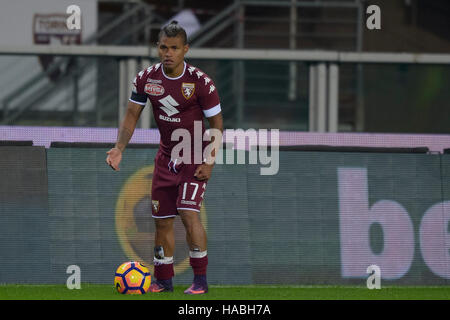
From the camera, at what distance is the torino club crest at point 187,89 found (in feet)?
25.3

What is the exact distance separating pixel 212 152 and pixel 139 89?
2.82 ft

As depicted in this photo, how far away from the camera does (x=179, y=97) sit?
25.3ft

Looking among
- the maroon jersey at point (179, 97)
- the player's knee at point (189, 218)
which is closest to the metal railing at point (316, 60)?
the maroon jersey at point (179, 97)

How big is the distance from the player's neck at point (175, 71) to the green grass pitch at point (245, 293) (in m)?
1.87

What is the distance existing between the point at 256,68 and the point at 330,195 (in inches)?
109

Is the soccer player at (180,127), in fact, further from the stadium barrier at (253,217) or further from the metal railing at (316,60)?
the metal railing at (316,60)

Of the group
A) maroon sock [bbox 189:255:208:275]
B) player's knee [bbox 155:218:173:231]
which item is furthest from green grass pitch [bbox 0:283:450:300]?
player's knee [bbox 155:218:173:231]

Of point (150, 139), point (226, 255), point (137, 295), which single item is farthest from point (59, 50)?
point (137, 295)

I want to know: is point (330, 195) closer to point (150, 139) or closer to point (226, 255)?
point (226, 255)

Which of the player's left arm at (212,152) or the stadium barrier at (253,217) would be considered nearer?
the player's left arm at (212,152)

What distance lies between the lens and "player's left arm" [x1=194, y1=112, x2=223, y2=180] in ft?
25.3

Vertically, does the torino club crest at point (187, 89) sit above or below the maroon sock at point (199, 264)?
above

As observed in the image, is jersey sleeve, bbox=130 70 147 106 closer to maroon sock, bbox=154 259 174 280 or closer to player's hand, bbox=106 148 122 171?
player's hand, bbox=106 148 122 171

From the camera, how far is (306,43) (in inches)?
593
